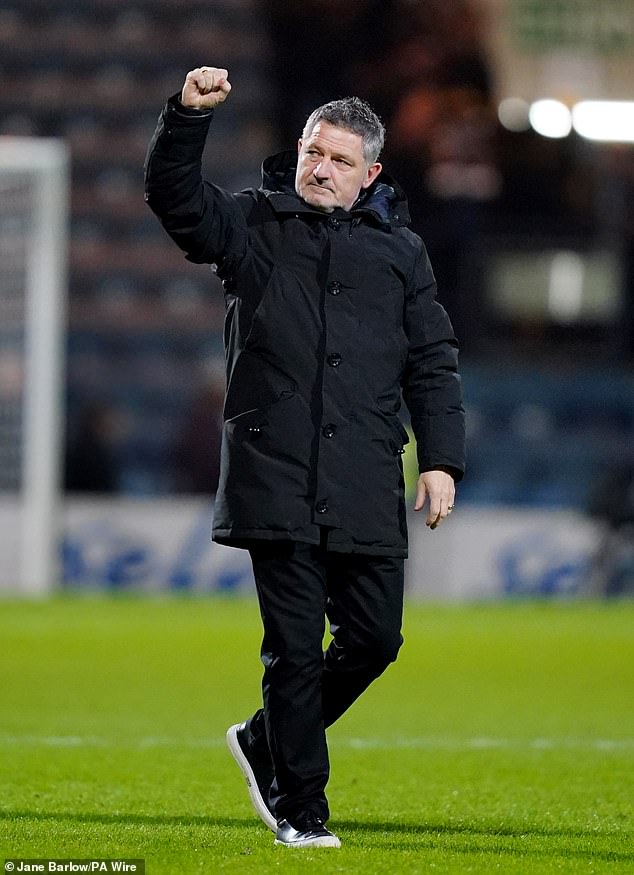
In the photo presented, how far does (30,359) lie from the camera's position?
1326 centimetres

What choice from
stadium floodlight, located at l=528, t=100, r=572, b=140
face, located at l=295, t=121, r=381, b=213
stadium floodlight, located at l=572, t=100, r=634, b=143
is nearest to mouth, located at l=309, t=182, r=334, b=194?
face, located at l=295, t=121, r=381, b=213

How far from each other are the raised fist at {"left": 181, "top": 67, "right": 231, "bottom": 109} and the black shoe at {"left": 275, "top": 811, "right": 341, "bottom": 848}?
58.9 inches

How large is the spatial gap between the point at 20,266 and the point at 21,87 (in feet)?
27.0

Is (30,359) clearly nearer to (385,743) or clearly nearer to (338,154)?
(385,743)

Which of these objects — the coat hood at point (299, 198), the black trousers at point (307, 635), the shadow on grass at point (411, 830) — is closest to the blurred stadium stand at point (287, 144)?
the shadow on grass at point (411, 830)

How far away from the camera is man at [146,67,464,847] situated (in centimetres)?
363

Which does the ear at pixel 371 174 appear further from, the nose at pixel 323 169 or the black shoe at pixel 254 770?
the black shoe at pixel 254 770

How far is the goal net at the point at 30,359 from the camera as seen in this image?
13102 mm

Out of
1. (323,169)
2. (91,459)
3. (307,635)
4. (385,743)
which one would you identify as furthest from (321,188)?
(91,459)

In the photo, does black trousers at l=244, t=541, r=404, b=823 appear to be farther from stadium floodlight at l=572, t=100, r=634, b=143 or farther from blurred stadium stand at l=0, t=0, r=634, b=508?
stadium floodlight at l=572, t=100, r=634, b=143

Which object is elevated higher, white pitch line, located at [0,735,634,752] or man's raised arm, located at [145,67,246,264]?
man's raised arm, located at [145,67,246,264]

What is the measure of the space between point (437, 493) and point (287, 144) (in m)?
17.5

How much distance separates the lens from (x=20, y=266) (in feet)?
44.8

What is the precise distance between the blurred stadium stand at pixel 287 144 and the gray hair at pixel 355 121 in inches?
504
